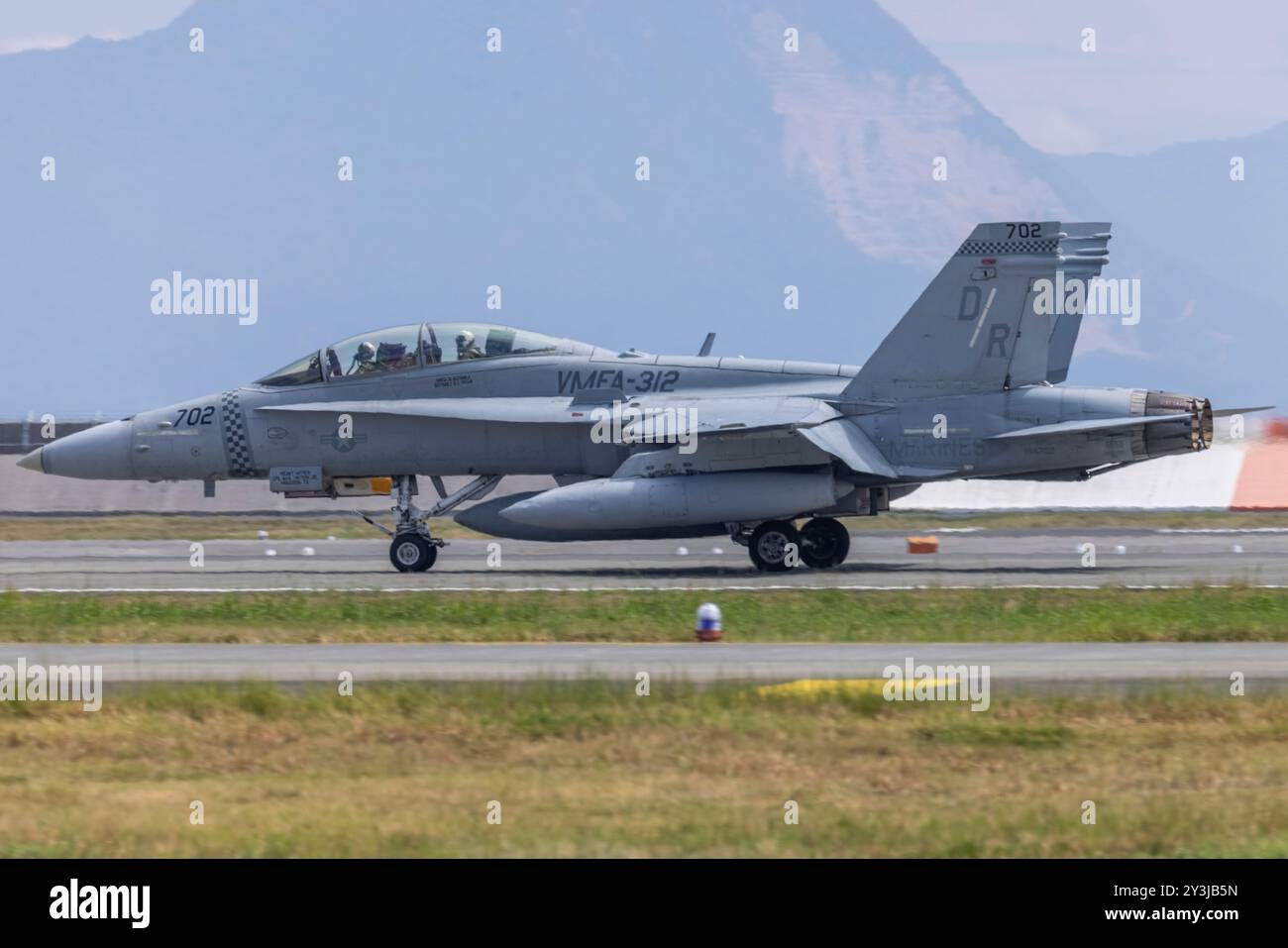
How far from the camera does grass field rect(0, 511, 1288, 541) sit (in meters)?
37.3

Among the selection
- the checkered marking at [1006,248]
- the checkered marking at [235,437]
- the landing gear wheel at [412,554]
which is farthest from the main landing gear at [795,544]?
the checkered marking at [235,437]

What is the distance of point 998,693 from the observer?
48.0ft

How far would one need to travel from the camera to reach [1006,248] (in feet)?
86.6

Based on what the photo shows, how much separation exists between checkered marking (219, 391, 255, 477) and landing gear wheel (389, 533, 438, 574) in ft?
8.62

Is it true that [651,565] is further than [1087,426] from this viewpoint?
Yes

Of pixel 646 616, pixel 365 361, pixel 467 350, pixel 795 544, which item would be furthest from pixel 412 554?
pixel 646 616

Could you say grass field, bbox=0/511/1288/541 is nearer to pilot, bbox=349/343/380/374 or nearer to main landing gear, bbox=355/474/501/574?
main landing gear, bbox=355/474/501/574

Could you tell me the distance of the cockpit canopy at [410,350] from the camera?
27.8 m

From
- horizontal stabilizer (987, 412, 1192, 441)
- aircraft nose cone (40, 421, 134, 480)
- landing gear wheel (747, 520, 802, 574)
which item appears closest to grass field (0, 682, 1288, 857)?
horizontal stabilizer (987, 412, 1192, 441)

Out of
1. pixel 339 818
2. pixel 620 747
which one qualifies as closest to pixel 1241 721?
pixel 620 747

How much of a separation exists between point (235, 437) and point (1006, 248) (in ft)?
38.3

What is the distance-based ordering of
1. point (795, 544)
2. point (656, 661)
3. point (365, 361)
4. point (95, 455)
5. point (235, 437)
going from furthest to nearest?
point (95, 455) < point (235, 437) < point (365, 361) < point (795, 544) < point (656, 661)

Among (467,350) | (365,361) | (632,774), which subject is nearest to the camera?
(632,774)

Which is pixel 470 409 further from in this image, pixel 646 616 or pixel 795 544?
pixel 646 616
